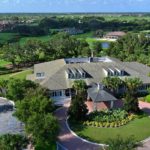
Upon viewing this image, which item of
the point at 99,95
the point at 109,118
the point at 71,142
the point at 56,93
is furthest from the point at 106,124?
the point at 56,93

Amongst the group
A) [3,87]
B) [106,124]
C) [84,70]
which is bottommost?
[106,124]

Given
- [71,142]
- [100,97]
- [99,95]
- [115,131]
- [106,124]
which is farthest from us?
[99,95]

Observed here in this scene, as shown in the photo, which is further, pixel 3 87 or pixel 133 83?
pixel 3 87

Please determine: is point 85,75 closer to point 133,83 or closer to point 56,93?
point 56,93

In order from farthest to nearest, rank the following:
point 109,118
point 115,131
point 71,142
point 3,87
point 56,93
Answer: point 3,87 → point 56,93 → point 109,118 → point 115,131 → point 71,142

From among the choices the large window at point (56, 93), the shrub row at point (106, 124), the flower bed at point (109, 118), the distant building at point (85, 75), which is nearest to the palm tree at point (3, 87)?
the distant building at point (85, 75)

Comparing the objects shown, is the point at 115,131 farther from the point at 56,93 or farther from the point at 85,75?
the point at 85,75

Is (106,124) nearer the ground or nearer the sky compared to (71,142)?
nearer the sky

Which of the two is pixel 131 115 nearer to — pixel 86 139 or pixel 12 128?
pixel 86 139
